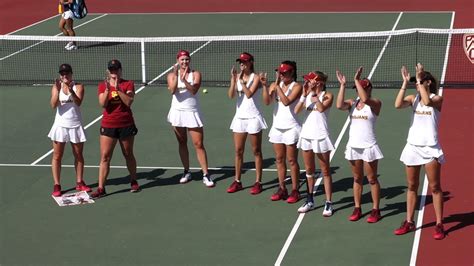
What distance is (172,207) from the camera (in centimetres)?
1538

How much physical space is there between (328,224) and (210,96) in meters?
9.00

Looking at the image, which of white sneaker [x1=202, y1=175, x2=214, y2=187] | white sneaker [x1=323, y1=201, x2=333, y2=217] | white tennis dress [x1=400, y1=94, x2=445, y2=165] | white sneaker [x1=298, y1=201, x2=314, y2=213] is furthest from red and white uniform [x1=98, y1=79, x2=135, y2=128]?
white tennis dress [x1=400, y1=94, x2=445, y2=165]

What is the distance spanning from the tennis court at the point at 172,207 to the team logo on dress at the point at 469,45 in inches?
37.5

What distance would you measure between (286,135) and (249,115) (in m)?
0.84

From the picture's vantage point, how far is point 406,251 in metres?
13.3

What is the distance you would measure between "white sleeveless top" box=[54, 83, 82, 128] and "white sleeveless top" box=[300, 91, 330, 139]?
3855mm

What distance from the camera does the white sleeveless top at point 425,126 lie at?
13.4m

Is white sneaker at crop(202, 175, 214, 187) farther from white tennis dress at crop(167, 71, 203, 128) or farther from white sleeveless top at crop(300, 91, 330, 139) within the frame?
white sleeveless top at crop(300, 91, 330, 139)

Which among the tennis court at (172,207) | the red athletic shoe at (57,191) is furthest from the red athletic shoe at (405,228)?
the red athletic shoe at (57,191)

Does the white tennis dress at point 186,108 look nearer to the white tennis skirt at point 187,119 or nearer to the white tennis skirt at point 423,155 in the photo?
the white tennis skirt at point 187,119

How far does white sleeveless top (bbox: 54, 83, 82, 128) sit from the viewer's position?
15.8 metres

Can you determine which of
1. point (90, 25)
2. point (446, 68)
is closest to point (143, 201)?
point (446, 68)

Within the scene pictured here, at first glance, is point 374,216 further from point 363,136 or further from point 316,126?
point 316,126

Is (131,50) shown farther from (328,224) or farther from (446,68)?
(328,224)
